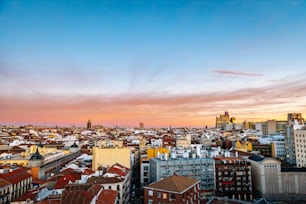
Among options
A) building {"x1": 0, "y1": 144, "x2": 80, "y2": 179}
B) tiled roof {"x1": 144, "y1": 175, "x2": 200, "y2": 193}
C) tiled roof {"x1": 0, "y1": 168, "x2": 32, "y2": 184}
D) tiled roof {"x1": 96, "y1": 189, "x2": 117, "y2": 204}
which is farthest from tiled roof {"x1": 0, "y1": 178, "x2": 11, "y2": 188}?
tiled roof {"x1": 144, "y1": 175, "x2": 200, "y2": 193}

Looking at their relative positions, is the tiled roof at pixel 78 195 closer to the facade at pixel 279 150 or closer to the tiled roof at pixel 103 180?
the tiled roof at pixel 103 180

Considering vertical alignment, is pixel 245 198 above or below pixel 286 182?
below

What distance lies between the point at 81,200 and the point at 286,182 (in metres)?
49.6

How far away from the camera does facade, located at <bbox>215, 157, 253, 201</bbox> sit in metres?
58.0

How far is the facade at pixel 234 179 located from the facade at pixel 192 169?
2221 mm

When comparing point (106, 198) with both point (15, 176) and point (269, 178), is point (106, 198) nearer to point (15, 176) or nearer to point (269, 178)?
point (15, 176)

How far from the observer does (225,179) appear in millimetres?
58875

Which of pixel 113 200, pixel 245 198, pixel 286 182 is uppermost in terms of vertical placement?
pixel 113 200

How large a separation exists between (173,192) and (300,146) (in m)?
58.1

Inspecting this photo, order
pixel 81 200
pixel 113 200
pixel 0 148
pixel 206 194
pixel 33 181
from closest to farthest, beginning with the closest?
pixel 81 200 → pixel 113 200 → pixel 33 181 → pixel 206 194 → pixel 0 148

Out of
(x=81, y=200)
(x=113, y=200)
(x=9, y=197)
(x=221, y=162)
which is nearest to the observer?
(x=81, y=200)

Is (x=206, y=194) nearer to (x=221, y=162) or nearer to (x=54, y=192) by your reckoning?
(x=221, y=162)

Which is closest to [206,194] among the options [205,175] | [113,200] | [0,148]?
[205,175]

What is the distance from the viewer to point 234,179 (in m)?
59.0
